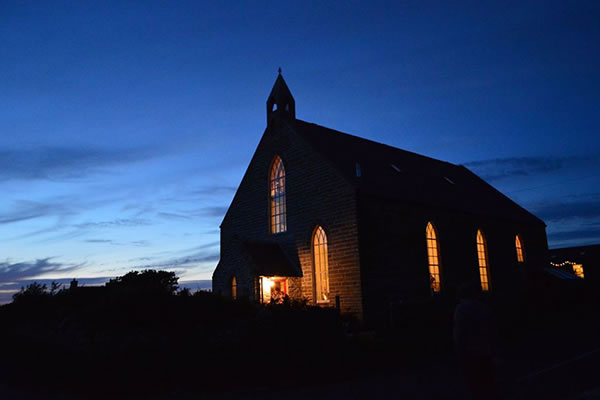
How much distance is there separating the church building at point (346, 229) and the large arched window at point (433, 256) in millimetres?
62

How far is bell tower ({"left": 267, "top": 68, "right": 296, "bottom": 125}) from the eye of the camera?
2733cm

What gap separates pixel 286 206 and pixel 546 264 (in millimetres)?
A: 22665

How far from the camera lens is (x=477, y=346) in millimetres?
7105

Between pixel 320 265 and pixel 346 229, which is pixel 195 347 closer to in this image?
pixel 346 229

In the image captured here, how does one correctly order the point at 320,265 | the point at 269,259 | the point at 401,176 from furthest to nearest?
the point at 401,176
the point at 269,259
the point at 320,265

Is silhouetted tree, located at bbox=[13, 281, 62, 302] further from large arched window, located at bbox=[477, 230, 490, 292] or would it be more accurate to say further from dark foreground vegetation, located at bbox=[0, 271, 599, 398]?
large arched window, located at bbox=[477, 230, 490, 292]

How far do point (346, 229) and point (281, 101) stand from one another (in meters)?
9.45

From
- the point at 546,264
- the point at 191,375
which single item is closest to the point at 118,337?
the point at 191,375

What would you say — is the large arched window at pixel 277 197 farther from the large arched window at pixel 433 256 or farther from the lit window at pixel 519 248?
the lit window at pixel 519 248

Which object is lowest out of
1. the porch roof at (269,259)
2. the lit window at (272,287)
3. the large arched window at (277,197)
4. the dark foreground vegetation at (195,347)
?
the dark foreground vegetation at (195,347)

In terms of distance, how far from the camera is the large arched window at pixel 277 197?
1045 inches

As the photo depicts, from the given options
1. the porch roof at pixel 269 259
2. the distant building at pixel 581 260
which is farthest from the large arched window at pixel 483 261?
the porch roof at pixel 269 259

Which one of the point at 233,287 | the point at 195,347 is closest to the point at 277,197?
the point at 233,287

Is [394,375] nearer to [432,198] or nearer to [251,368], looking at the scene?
[251,368]
